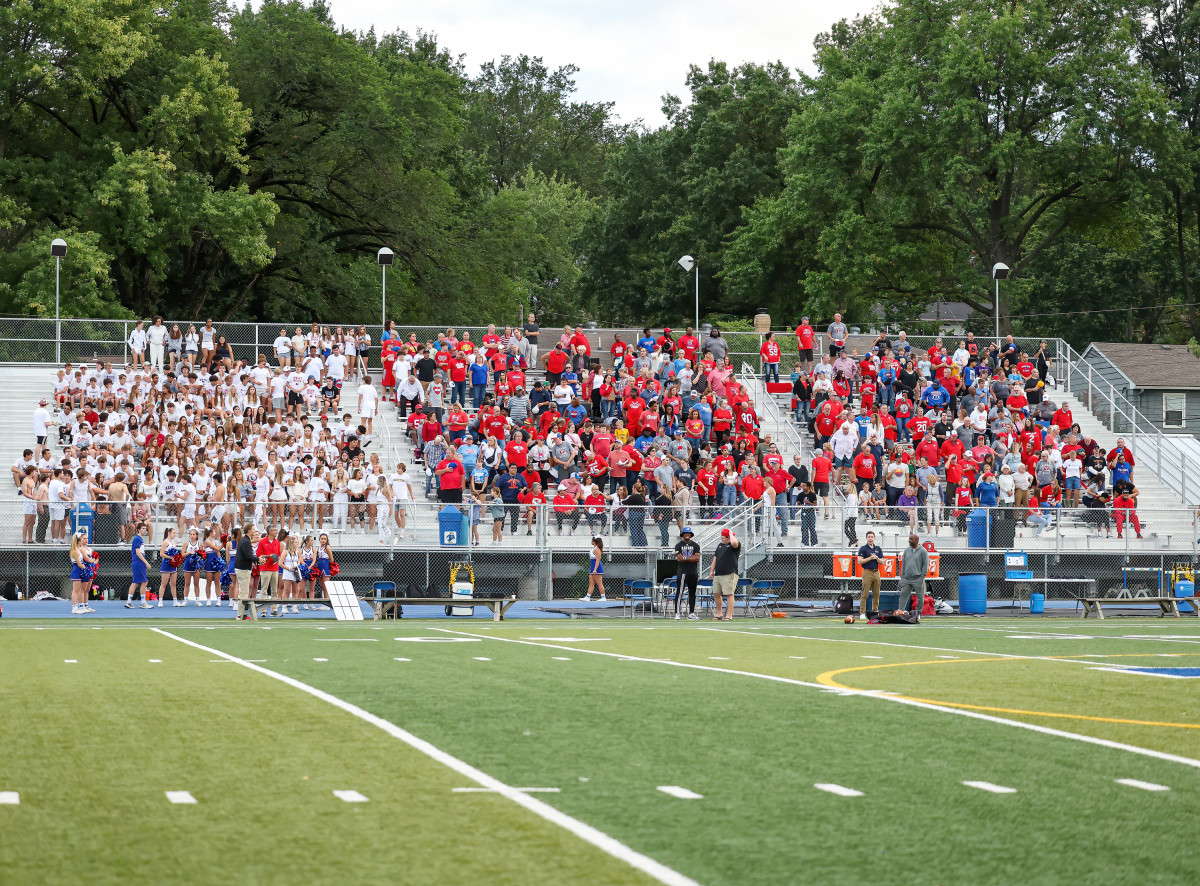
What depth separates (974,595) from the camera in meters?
26.7

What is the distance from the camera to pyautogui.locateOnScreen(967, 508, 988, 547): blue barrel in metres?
28.8

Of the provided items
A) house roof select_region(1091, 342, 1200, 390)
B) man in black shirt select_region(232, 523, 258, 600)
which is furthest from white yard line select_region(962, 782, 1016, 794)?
house roof select_region(1091, 342, 1200, 390)

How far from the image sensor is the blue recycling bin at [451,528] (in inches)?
1062

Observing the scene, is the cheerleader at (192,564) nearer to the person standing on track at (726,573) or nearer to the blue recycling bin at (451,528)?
the blue recycling bin at (451,528)

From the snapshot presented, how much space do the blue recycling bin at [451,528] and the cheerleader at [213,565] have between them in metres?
4.22

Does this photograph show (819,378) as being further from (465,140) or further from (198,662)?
(465,140)

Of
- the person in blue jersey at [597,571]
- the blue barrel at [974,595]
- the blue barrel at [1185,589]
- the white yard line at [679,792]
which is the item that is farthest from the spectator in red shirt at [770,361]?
the white yard line at [679,792]

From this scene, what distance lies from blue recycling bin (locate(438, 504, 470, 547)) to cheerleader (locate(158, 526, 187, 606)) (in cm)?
484

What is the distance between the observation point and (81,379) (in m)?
32.6

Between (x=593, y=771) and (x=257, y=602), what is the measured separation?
15788 millimetres

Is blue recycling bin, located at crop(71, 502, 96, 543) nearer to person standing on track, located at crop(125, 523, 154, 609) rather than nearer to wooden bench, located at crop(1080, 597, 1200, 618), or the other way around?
person standing on track, located at crop(125, 523, 154, 609)

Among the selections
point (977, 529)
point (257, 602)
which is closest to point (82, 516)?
point (257, 602)

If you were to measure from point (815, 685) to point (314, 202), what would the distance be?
44.4m

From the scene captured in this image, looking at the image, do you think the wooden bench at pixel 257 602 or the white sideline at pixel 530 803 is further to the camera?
the wooden bench at pixel 257 602
